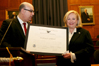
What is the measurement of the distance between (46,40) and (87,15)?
781 cm

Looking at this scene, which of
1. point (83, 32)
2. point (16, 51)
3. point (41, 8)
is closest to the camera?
point (16, 51)

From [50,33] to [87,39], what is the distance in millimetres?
697

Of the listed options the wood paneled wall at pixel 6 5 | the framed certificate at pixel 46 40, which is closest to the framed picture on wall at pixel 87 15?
the wood paneled wall at pixel 6 5

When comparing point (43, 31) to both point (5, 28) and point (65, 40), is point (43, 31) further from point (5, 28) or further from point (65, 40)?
point (5, 28)

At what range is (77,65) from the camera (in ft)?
8.45

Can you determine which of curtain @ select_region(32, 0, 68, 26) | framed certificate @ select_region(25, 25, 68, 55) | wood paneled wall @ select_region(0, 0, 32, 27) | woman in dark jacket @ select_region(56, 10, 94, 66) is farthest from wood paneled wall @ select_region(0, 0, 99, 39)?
framed certificate @ select_region(25, 25, 68, 55)

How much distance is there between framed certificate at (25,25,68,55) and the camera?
2463 mm

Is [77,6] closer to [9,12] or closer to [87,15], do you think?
[87,15]

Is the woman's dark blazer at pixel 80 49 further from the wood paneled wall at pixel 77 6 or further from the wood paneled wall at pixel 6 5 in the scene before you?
the wood paneled wall at pixel 6 5

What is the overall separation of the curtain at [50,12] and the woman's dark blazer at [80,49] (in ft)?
23.5

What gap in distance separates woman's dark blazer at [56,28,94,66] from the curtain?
23.5 feet

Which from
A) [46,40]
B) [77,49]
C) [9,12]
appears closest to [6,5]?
[9,12]

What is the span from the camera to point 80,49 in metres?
2.63

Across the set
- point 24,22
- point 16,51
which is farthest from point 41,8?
point 16,51
